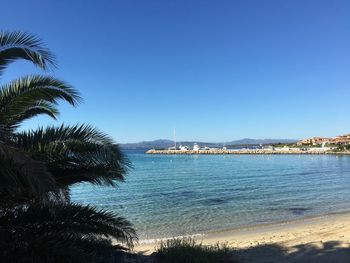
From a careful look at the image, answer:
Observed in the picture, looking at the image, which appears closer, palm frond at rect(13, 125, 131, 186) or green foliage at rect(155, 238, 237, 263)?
palm frond at rect(13, 125, 131, 186)

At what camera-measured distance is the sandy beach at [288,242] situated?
32.0ft

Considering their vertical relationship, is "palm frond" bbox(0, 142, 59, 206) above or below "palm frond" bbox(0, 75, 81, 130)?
A: below

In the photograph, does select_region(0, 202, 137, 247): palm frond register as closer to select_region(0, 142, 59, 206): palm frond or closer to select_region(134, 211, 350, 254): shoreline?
select_region(0, 142, 59, 206): palm frond

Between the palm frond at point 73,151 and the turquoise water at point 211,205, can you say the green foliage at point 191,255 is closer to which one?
the palm frond at point 73,151

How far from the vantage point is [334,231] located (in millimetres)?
14070

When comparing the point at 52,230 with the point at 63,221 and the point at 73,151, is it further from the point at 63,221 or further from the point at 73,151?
the point at 73,151

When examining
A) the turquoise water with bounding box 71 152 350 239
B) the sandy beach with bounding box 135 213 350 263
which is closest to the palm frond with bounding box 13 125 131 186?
the sandy beach with bounding box 135 213 350 263

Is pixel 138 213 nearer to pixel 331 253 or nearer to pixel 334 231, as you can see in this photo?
pixel 334 231

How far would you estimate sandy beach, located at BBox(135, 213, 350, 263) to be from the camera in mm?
9750

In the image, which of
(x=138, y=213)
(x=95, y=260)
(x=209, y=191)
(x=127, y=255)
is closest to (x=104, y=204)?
(x=138, y=213)

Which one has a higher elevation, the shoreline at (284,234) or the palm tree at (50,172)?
the palm tree at (50,172)

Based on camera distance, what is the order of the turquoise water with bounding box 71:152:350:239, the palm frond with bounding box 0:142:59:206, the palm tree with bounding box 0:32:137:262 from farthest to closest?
the turquoise water with bounding box 71:152:350:239 → the palm tree with bounding box 0:32:137:262 → the palm frond with bounding box 0:142:59:206

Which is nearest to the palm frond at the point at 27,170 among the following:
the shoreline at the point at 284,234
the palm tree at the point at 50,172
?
the palm tree at the point at 50,172

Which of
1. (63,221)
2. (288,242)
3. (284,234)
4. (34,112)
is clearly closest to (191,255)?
(63,221)
